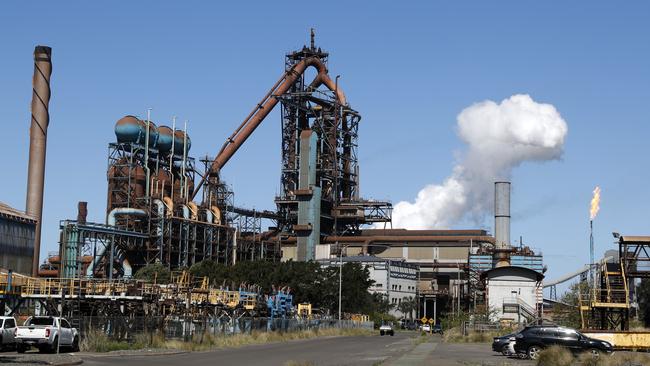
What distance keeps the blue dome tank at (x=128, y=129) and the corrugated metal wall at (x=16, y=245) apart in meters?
35.4

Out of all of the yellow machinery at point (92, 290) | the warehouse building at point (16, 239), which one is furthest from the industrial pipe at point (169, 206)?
the yellow machinery at point (92, 290)

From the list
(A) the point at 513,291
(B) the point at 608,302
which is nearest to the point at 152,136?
(A) the point at 513,291

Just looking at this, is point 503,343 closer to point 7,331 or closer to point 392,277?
point 7,331

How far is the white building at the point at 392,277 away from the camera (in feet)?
450

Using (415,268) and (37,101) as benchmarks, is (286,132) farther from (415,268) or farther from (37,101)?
(37,101)

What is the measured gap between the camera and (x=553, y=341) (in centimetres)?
4194

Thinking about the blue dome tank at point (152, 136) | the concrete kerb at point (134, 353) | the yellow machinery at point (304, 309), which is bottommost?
the concrete kerb at point (134, 353)

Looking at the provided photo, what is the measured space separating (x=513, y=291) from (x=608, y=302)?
35.9 meters

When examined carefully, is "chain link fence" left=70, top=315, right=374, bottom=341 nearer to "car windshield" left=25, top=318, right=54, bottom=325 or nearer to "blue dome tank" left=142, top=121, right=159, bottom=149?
"car windshield" left=25, top=318, right=54, bottom=325

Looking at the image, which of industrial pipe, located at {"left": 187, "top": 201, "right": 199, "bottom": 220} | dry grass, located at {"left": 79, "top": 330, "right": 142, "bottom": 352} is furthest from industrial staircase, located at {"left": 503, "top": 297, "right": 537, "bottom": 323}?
dry grass, located at {"left": 79, "top": 330, "right": 142, "bottom": 352}

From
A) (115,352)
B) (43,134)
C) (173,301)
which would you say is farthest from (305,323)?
(115,352)

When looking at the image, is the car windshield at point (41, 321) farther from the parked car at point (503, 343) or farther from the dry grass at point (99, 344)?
the parked car at point (503, 343)

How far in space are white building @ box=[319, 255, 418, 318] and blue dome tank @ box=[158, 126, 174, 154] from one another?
27838 mm

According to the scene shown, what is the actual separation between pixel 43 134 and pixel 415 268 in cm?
7519
